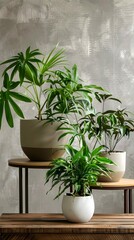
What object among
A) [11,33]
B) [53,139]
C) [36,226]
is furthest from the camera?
[11,33]

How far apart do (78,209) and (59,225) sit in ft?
0.43

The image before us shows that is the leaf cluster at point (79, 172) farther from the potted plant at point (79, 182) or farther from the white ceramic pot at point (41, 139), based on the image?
the white ceramic pot at point (41, 139)

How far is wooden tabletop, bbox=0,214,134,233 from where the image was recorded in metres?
2.78

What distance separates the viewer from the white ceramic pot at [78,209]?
9.50ft

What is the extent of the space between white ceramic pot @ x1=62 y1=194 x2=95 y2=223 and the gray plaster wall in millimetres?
1753

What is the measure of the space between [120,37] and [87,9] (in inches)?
14.1

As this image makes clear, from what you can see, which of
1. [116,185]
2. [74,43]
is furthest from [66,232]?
[74,43]

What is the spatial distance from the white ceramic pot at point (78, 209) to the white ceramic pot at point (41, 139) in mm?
763

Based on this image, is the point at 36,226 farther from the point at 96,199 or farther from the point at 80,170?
the point at 96,199

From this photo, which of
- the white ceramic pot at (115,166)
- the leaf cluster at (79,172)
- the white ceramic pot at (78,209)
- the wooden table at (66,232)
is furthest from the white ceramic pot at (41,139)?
the wooden table at (66,232)

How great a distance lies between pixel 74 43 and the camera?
466cm

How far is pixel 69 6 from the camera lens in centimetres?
466

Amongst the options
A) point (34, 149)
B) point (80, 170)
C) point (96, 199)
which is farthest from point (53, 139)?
point (96, 199)

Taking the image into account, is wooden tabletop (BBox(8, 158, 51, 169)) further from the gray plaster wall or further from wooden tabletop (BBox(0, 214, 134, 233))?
the gray plaster wall
